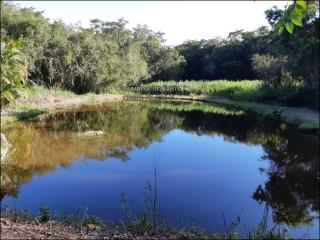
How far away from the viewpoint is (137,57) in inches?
1857

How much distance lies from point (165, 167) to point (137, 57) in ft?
116

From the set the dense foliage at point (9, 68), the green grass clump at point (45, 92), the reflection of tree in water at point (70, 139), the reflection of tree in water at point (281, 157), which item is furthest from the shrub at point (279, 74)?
the dense foliage at point (9, 68)

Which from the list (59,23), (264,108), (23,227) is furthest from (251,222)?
(59,23)

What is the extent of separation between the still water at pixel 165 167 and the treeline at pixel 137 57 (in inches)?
217

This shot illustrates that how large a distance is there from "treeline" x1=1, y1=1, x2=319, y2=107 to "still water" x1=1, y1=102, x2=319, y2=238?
550 cm

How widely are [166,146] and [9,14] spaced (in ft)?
74.0

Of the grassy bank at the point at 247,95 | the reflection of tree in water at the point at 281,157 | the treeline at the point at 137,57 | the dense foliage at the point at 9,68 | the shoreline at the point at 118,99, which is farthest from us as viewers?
the treeline at the point at 137,57

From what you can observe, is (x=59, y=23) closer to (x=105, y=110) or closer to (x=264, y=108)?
(x=105, y=110)

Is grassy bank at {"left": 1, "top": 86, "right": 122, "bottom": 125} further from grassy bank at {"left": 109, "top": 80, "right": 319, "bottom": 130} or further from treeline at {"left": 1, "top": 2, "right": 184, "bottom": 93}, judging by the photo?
grassy bank at {"left": 109, "top": 80, "right": 319, "bottom": 130}

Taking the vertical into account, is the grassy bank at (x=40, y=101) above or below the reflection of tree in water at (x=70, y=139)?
above

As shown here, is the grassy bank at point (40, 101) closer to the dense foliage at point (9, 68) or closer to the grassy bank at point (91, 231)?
the dense foliage at point (9, 68)

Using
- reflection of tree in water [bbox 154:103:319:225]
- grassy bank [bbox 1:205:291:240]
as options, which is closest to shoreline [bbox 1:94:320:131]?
reflection of tree in water [bbox 154:103:319:225]

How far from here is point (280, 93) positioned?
30578 mm

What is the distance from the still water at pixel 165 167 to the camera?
8.87 m
